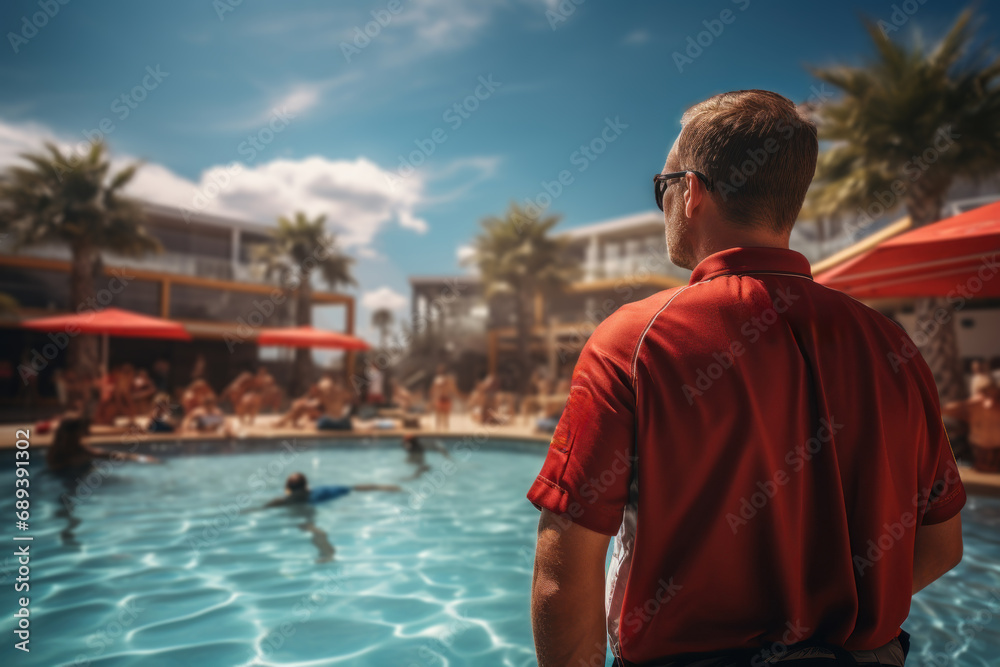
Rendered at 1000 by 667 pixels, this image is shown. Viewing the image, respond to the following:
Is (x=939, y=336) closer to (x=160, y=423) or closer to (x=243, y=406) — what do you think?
(x=243, y=406)

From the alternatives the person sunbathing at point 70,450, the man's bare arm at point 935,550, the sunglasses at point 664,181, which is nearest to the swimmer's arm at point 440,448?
the person sunbathing at point 70,450

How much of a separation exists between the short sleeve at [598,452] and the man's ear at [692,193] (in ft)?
1.13

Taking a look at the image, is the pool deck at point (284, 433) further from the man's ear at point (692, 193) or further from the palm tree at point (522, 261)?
the man's ear at point (692, 193)

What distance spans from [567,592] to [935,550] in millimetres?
882

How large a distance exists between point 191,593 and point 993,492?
8759 millimetres

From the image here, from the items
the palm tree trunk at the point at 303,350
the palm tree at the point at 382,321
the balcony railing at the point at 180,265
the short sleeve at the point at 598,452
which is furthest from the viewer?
the palm tree at the point at 382,321

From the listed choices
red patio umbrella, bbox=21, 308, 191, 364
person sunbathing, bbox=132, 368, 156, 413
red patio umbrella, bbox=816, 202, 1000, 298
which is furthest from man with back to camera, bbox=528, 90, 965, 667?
person sunbathing, bbox=132, 368, 156, 413

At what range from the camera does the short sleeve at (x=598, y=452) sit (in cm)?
87

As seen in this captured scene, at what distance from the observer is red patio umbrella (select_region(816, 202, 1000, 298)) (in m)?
4.00

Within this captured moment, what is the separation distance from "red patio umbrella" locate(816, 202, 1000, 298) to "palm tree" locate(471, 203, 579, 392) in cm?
1908

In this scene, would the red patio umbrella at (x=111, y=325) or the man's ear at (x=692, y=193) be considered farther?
the red patio umbrella at (x=111, y=325)

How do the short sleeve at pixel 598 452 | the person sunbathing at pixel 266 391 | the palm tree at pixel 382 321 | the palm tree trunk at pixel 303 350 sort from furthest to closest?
1. the palm tree at pixel 382 321
2. the palm tree trunk at pixel 303 350
3. the person sunbathing at pixel 266 391
4. the short sleeve at pixel 598 452

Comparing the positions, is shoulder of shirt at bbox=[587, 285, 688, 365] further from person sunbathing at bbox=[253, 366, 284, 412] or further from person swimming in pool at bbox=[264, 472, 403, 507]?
person sunbathing at bbox=[253, 366, 284, 412]

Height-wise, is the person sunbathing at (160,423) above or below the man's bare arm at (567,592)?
below
